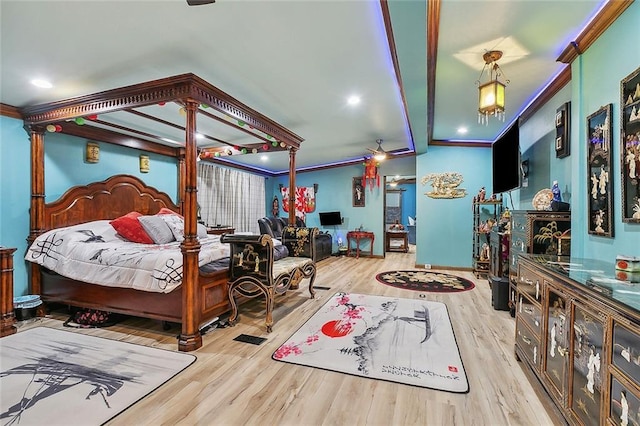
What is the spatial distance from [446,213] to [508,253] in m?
2.26

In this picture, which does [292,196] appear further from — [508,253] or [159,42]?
[508,253]

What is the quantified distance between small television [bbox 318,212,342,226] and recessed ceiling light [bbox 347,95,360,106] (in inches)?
171

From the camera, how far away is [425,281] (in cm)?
480

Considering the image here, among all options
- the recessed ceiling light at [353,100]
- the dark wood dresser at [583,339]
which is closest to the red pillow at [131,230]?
the recessed ceiling light at [353,100]

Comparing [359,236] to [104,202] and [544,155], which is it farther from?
[104,202]

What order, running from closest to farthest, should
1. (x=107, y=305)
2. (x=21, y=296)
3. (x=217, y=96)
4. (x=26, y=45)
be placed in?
(x=26, y=45) < (x=217, y=96) < (x=107, y=305) < (x=21, y=296)

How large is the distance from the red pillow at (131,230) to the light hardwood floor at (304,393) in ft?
3.71

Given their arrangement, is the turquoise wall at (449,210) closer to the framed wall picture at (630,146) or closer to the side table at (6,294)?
Result: the framed wall picture at (630,146)

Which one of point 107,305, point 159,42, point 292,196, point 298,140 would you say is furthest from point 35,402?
point 298,140

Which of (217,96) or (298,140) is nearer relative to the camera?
(217,96)

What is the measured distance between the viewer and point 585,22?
2.12m

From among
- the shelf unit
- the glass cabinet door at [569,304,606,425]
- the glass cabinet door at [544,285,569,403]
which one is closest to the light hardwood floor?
the glass cabinet door at [544,285,569,403]

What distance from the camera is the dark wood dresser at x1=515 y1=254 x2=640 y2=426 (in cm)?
108

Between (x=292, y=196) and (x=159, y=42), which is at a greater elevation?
(x=159, y=42)
